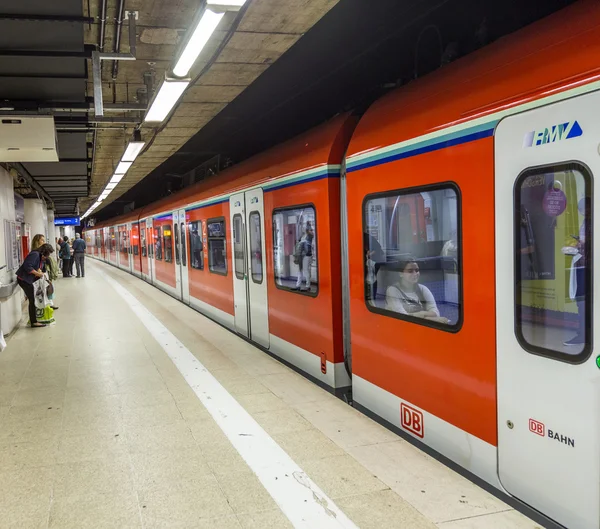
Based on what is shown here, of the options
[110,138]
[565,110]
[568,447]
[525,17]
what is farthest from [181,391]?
[110,138]

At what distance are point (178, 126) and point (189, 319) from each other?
3200mm

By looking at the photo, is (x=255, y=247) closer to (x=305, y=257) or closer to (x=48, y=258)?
(x=305, y=257)

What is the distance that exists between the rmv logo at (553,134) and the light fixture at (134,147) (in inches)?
242

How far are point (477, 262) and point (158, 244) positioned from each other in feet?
40.9

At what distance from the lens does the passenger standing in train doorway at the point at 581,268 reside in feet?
7.54

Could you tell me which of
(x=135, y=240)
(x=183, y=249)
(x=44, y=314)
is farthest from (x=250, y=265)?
(x=135, y=240)

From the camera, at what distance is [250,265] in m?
7.00

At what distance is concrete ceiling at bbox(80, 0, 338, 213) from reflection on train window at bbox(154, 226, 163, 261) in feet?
19.6

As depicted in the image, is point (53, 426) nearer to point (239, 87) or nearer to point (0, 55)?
point (0, 55)

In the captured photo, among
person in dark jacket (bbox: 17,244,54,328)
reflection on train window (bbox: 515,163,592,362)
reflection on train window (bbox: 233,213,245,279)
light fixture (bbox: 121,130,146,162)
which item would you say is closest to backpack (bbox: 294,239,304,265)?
reflection on train window (bbox: 233,213,245,279)

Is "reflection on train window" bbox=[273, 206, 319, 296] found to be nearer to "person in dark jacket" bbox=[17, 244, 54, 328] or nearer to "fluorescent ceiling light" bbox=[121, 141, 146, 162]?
"fluorescent ceiling light" bbox=[121, 141, 146, 162]

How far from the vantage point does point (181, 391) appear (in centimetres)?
513

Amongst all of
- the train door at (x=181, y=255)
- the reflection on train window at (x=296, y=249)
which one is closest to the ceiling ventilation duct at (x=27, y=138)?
the reflection on train window at (x=296, y=249)

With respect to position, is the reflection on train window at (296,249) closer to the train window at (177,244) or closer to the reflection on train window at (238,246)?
the reflection on train window at (238,246)
